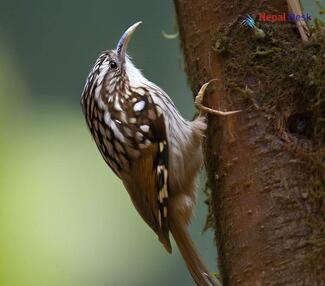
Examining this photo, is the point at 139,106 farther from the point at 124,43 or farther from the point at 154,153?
the point at 124,43

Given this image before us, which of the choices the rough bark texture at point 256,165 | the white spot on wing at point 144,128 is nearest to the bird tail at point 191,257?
the rough bark texture at point 256,165

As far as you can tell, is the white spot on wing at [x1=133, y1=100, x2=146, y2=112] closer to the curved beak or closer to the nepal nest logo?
the curved beak

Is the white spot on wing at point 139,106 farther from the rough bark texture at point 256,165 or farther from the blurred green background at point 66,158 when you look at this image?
the blurred green background at point 66,158

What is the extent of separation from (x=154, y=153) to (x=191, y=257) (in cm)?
46

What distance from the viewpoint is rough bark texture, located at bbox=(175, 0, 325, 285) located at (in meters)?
3.27

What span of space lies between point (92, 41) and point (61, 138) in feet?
2.85

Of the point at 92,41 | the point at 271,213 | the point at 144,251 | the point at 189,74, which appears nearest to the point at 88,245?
the point at 144,251

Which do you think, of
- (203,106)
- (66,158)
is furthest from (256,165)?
(66,158)

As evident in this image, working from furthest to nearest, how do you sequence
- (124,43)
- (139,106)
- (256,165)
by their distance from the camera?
(124,43) < (139,106) < (256,165)

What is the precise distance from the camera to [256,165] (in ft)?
11.2

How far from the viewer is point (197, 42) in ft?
12.2

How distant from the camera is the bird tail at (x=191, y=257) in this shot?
3750 millimetres

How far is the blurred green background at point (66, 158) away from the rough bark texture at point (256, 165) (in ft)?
9.60

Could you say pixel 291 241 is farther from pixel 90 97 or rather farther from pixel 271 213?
pixel 90 97
